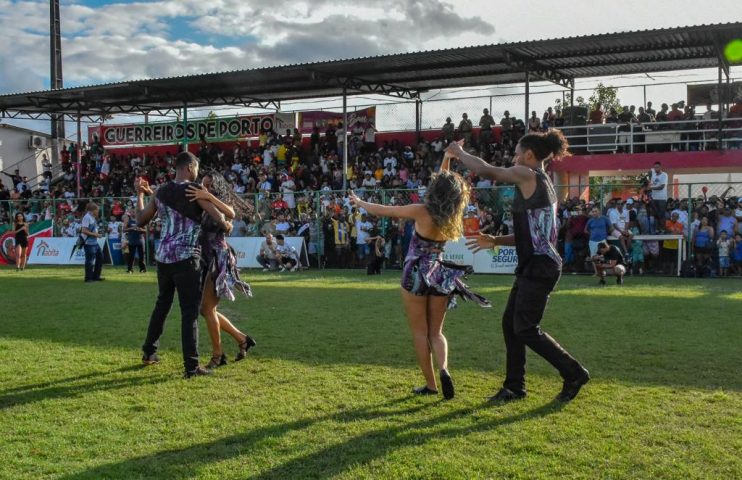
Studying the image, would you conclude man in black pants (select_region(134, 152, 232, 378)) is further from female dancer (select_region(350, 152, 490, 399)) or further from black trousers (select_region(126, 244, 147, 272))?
black trousers (select_region(126, 244, 147, 272))

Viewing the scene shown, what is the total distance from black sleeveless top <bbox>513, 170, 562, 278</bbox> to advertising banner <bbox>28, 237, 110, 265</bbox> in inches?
873

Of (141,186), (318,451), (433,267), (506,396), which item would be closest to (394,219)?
(141,186)

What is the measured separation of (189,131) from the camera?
33344 mm

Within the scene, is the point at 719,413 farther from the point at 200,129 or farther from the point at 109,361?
the point at 200,129

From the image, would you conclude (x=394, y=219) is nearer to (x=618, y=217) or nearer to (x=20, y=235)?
(x=618, y=217)

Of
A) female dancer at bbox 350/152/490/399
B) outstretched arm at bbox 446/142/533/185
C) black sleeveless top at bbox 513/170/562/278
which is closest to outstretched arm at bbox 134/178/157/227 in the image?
female dancer at bbox 350/152/490/399

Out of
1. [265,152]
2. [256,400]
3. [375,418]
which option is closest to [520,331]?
[375,418]

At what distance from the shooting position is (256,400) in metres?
5.70

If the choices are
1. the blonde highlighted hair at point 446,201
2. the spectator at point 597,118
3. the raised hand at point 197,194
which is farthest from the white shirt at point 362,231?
the blonde highlighted hair at point 446,201

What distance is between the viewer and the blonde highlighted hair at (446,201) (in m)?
5.52

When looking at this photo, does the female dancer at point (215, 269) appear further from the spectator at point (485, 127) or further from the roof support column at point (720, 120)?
the spectator at point (485, 127)

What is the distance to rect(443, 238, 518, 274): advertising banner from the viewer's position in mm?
18759

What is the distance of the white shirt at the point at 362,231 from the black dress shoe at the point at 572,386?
15.4m

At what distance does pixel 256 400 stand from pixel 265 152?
24.6m
